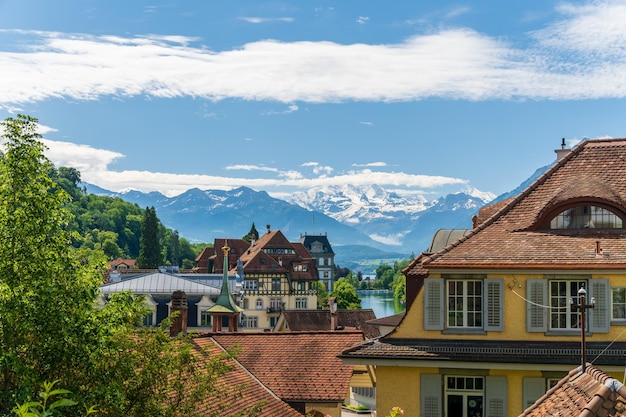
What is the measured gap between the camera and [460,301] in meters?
22.9

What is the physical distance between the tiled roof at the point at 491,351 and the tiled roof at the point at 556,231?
1965 mm

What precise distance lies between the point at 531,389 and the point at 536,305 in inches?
81.9

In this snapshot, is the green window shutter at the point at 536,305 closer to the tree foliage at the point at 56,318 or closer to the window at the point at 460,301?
the window at the point at 460,301

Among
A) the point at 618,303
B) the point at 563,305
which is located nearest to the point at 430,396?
the point at 563,305

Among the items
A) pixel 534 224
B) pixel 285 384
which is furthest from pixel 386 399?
pixel 534 224

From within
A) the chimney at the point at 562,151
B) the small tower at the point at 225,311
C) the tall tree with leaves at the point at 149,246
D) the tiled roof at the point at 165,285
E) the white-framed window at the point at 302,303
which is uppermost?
the tall tree with leaves at the point at 149,246

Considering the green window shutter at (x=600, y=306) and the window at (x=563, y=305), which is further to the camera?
the window at (x=563, y=305)

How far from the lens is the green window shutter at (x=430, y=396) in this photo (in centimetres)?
2238

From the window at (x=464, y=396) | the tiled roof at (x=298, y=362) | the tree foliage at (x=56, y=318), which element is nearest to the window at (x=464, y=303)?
the window at (x=464, y=396)

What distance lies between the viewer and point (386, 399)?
22719mm

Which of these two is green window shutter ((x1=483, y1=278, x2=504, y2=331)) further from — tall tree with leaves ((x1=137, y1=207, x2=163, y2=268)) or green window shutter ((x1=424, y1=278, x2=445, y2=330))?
tall tree with leaves ((x1=137, y1=207, x2=163, y2=268))

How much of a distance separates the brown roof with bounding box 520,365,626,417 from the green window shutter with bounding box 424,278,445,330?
11146 millimetres

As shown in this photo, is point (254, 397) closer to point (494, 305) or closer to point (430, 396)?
point (430, 396)

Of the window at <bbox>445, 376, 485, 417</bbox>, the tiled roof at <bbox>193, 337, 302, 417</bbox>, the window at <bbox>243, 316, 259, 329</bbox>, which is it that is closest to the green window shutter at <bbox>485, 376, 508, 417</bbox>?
the window at <bbox>445, 376, 485, 417</bbox>
